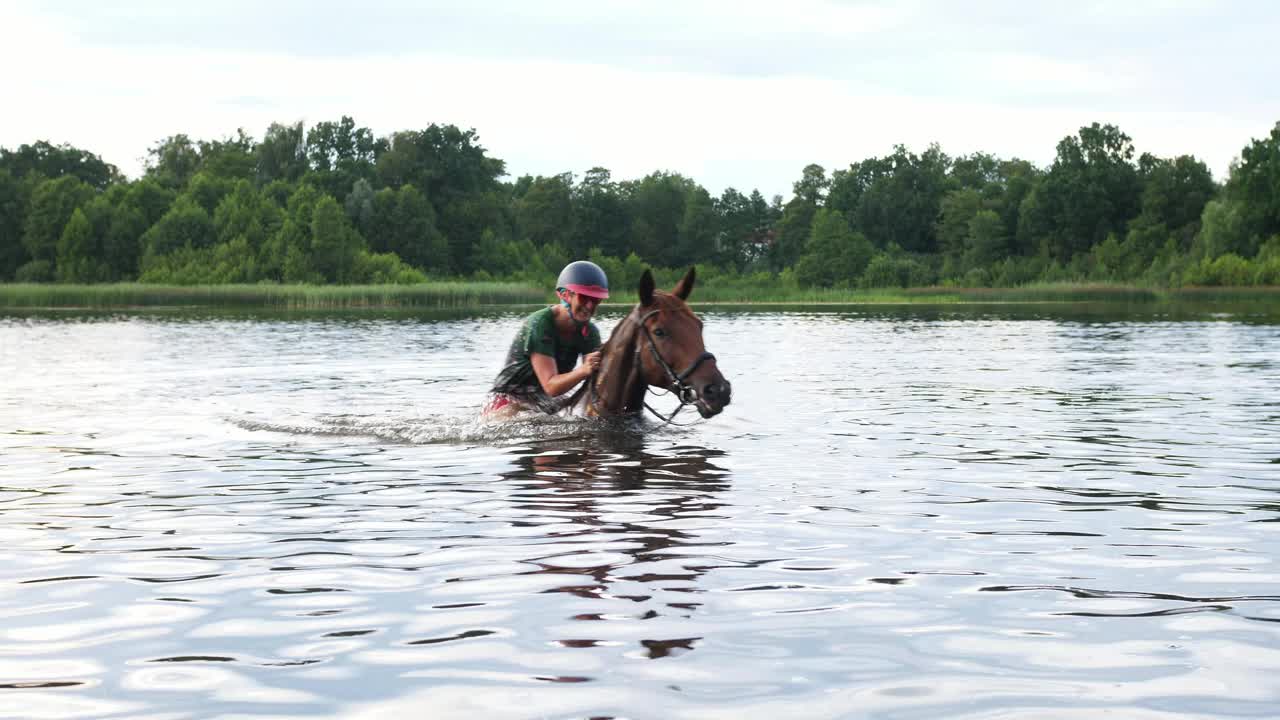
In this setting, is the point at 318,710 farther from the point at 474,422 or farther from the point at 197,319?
the point at 197,319

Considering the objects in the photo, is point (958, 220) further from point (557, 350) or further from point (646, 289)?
point (646, 289)

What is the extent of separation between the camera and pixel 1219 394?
1978 cm

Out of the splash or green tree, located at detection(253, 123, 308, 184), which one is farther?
green tree, located at detection(253, 123, 308, 184)

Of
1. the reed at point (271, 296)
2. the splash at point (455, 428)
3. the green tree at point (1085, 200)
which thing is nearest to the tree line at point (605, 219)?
the green tree at point (1085, 200)

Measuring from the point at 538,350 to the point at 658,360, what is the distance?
6.09ft

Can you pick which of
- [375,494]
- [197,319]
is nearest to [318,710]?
[375,494]

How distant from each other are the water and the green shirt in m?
0.34

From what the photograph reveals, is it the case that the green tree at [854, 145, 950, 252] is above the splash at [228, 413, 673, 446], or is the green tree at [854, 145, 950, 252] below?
above

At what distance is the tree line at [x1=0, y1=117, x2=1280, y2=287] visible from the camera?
12000cm

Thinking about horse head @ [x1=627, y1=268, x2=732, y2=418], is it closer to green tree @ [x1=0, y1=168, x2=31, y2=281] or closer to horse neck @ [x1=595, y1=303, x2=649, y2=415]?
horse neck @ [x1=595, y1=303, x2=649, y2=415]

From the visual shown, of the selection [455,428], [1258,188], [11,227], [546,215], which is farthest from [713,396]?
[11,227]

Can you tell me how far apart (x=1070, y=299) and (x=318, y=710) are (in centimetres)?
9017

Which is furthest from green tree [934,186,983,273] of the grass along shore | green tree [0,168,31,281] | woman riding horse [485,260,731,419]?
woman riding horse [485,260,731,419]

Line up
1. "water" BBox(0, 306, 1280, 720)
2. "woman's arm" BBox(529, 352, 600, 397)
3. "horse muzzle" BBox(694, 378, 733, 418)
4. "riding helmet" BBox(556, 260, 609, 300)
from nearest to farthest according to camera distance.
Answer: "water" BBox(0, 306, 1280, 720)
"horse muzzle" BBox(694, 378, 733, 418)
"riding helmet" BBox(556, 260, 609, 300)
"woman's arm" BBox(529, 352, 600, 397)
